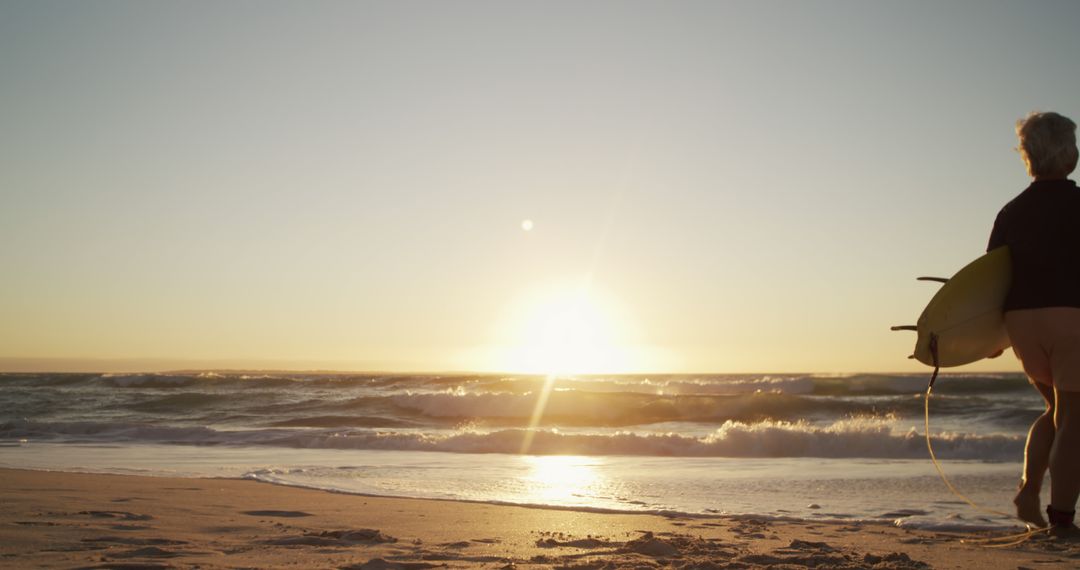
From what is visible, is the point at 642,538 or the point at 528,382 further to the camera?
the point at 528,382

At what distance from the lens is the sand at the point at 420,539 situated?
363cm

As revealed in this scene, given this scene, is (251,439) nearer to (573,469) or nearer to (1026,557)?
(573,469)

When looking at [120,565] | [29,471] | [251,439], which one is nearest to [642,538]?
[120,565]

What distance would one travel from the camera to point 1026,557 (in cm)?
375

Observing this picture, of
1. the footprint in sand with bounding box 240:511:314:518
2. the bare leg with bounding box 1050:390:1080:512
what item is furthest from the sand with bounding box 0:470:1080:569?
the bare leg with bounding box 1050:390:1080:512

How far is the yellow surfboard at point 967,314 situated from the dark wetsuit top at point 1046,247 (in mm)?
57

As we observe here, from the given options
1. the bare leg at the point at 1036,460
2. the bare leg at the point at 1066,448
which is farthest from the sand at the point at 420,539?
the bare leg at the point at 1066,448

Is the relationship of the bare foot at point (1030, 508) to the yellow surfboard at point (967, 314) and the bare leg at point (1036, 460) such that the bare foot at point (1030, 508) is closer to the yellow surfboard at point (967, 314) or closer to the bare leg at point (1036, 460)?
the bare leg at point (1036, 460)

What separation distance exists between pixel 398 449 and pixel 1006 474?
7.34 metres

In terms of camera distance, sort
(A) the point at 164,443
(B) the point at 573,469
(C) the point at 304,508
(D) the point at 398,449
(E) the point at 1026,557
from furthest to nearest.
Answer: (A) the point at 164,443
(D) the point at 398,449
(B) the point at 573,469
(C) the point at 304,508
(E) the point at 1026,557

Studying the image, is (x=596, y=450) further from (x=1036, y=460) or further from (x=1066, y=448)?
(x=1066, y=448)

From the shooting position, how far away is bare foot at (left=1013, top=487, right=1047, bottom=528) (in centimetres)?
395

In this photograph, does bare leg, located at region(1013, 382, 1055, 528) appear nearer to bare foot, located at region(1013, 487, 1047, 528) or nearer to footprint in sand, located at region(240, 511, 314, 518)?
bare foot, located at region(1013, 487, 1047, 528)

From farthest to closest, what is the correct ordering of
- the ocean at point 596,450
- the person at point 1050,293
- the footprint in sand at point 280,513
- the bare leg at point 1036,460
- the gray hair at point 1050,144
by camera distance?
the ocean at point 596,450
the footprint in sand at point 280,513
the bare leg at point 1036,460
the gray hair at point 1050,144
the person at point 1050,293
